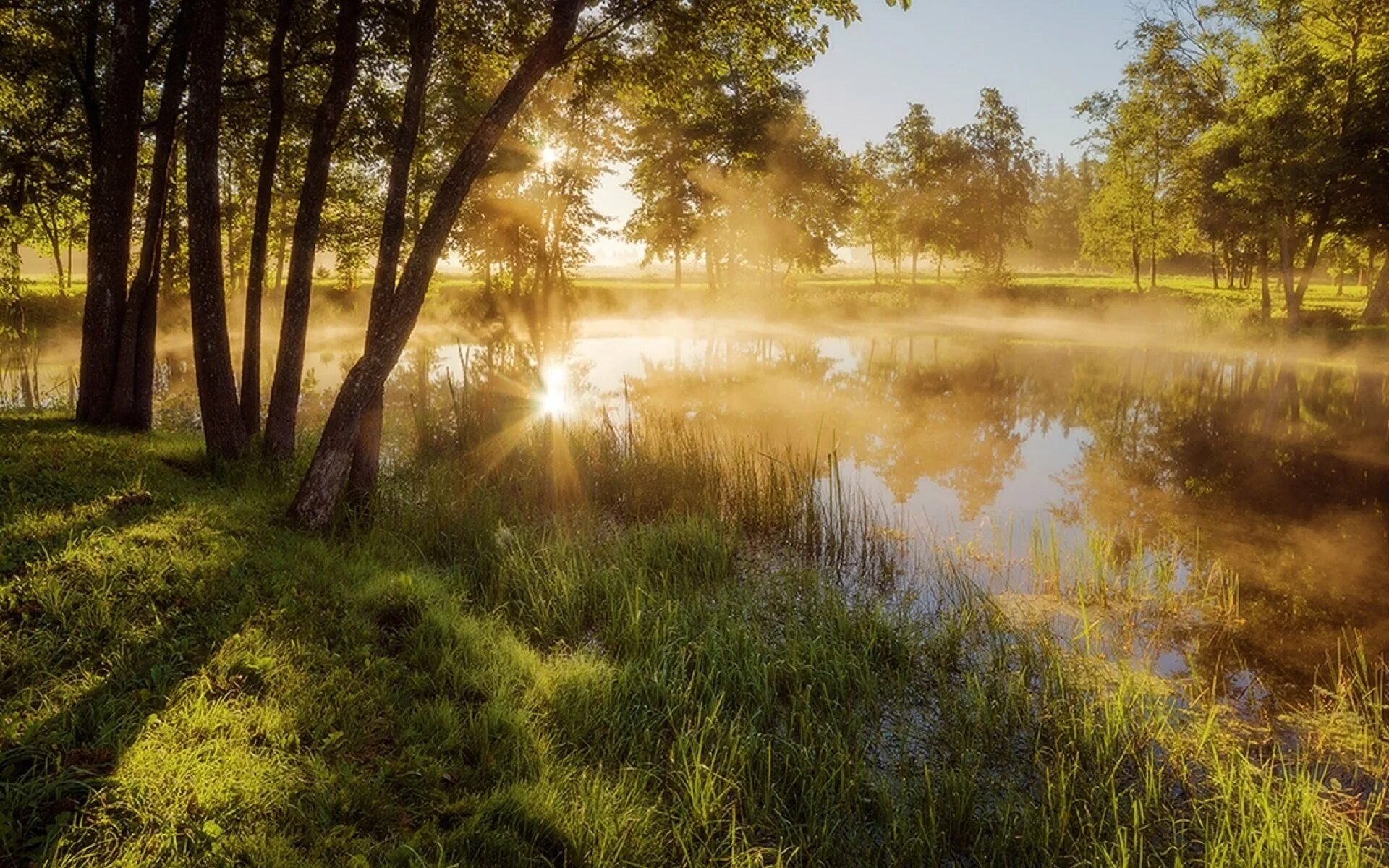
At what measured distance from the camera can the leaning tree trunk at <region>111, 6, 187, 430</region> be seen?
9656 mm

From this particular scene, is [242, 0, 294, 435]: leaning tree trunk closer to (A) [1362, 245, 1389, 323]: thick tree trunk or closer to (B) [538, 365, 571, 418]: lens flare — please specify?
(B) [538, 365, 571, 418]: lens flare

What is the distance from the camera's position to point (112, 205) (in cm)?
930

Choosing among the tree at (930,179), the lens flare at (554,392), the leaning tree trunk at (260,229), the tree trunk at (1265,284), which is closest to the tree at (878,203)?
the tree at (930,179)

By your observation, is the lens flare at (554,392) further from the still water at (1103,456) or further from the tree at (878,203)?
the tree at (878,203)

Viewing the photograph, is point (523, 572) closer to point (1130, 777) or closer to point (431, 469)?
point (431, 469)

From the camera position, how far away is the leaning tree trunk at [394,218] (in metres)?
7.46

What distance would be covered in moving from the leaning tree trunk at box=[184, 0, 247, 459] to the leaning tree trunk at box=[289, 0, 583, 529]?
7.99ft

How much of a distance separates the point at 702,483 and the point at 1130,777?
6224mm

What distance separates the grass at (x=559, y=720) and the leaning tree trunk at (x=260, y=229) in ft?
9.40

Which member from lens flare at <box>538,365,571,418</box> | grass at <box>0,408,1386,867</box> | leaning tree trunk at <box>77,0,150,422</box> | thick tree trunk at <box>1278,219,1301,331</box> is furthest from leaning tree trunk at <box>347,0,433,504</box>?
thick tree trunk at <box>1278,219,1301,331</box>

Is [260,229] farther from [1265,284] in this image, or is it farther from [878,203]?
[878,203]

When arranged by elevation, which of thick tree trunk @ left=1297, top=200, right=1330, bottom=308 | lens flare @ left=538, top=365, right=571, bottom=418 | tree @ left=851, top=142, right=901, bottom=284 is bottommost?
lens flare @ left=538, top=365, right=571, bottom=418

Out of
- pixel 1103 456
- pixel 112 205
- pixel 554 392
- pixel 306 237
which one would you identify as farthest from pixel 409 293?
pixel 1103 456

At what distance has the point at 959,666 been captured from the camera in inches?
227
